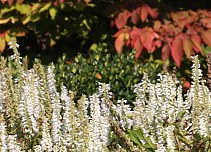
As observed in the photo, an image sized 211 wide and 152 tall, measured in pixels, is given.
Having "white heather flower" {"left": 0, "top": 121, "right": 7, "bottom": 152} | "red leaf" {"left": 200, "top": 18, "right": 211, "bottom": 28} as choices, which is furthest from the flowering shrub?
"red leaf" {"left": 200, "top": 18, "right": 211, "bottom": 28}

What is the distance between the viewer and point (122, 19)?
5.41m

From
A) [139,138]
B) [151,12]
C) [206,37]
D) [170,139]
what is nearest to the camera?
[170,139]

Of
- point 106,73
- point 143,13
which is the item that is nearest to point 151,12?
point 143,13

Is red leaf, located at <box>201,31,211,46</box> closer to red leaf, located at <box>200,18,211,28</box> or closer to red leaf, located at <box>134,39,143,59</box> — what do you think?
red leaf, located at <box>200,18,211,28</box>

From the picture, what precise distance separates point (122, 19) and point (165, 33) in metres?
0.40

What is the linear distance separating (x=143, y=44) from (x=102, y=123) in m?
2.09

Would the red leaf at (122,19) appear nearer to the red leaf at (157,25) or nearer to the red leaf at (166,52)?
the red leaf at (157,25)

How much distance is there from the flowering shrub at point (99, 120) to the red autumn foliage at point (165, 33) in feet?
5.42

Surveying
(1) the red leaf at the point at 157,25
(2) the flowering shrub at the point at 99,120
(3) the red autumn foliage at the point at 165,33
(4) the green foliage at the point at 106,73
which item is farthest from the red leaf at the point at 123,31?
(2) the flowering shrub at the point at 99,120

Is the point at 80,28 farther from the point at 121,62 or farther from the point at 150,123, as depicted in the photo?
the point at 150,123

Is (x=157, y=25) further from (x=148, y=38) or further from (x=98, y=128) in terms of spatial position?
(x=98, y=128)

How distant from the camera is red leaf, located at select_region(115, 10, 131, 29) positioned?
5.39 m

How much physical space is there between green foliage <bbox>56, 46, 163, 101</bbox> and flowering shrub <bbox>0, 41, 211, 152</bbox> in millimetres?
1090

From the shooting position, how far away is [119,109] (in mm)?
3467
